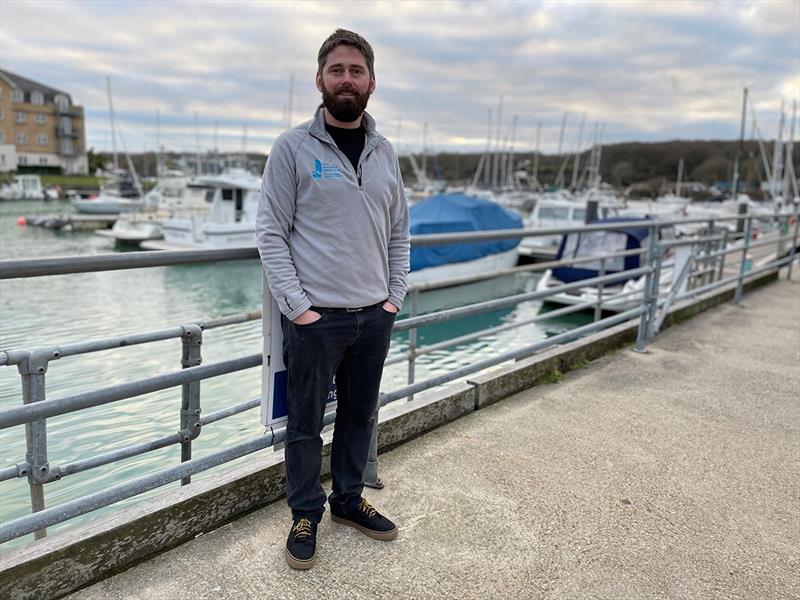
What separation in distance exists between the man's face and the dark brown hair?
0.05 ft

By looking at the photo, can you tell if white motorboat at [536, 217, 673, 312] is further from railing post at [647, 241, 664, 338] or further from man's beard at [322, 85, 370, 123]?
man's beard at [322, 85, 370, 123]

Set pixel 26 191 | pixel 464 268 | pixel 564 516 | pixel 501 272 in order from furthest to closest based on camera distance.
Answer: pixel 26 191, pixel 464 268, pixel 501 272, pixel 564 516

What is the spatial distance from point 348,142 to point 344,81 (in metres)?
0.23

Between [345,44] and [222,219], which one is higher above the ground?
[345,44]

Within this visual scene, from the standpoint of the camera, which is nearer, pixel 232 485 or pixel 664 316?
pixel 232 485

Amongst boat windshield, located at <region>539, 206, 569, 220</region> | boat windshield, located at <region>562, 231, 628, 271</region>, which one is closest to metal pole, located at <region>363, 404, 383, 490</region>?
boat windshield, located at <region>562, 231, 628, 271</region>

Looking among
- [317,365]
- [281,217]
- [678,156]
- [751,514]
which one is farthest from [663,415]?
[678,156]

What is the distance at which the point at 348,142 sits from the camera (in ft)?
7.66

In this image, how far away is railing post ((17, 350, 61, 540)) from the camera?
204 cm

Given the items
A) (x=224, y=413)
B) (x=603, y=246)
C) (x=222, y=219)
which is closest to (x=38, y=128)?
(x=222, y=219)

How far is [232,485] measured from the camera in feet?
8.58

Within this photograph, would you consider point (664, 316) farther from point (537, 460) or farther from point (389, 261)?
point (389, 261)

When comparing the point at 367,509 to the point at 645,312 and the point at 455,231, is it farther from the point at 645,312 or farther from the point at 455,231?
the point at 455,231

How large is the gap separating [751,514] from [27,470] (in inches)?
122
